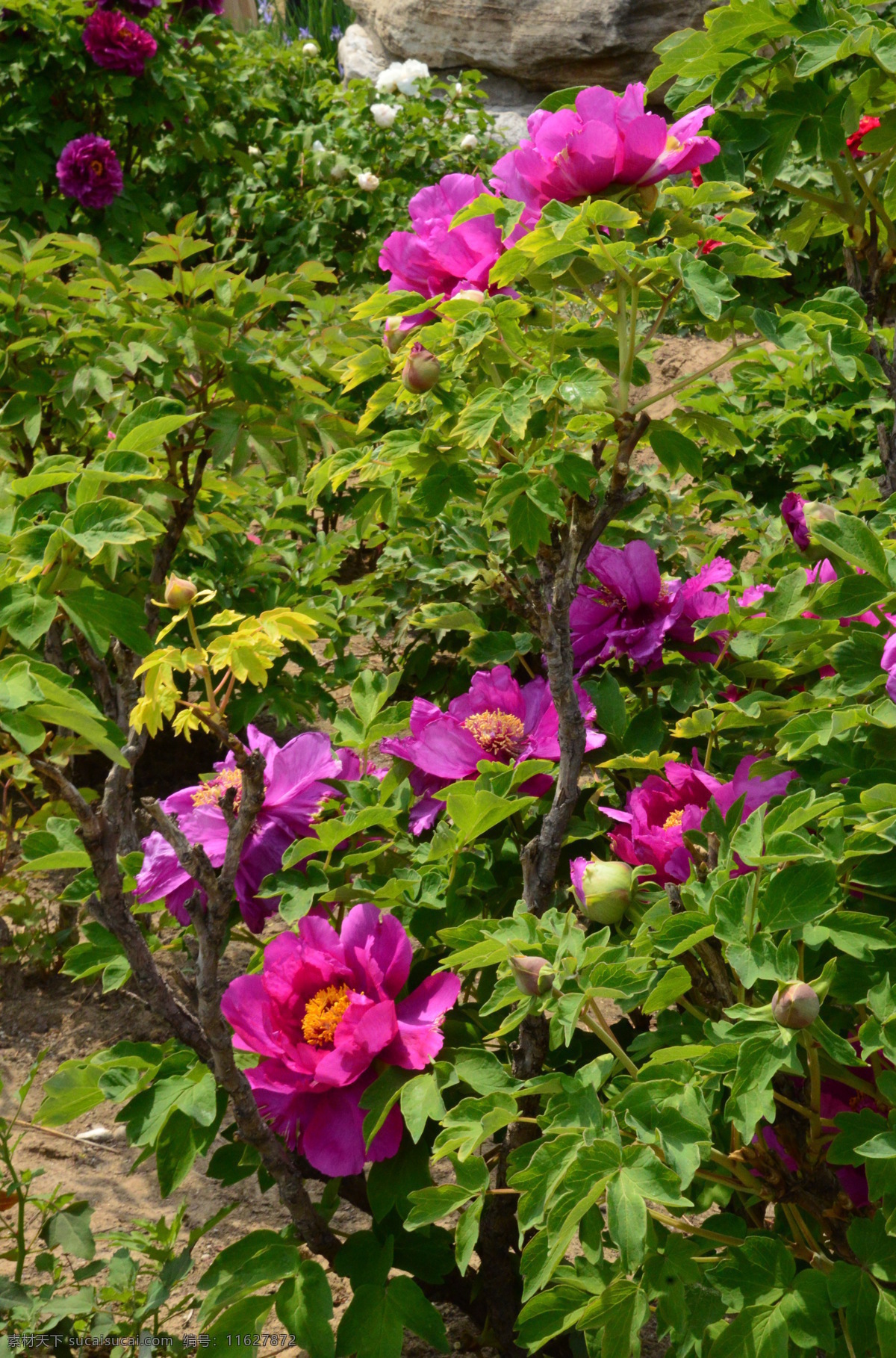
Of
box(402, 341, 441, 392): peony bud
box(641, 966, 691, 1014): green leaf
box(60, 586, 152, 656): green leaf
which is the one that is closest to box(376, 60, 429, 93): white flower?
box(402, 341, 441, 392): peony bud

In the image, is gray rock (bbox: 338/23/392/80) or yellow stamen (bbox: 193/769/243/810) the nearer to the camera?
yellow stamen (bbox: 193/769/243/810)

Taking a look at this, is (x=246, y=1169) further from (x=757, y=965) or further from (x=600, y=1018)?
(x=757, y=965)

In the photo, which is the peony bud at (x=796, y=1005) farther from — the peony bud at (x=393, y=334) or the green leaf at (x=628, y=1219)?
the peony bud at (x=393, y=334)

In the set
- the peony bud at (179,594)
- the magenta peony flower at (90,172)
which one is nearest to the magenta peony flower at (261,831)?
the peony bud at (179,594)

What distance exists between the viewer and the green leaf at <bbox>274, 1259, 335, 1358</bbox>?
1.09m

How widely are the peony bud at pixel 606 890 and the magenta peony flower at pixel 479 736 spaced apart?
22cm

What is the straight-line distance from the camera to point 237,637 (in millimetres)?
1028

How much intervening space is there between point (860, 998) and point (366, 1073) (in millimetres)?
467

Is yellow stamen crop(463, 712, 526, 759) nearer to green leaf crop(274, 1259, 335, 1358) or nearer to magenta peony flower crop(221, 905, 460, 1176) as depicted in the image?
magenta peony flower crop(221, 905, 460, 1176)

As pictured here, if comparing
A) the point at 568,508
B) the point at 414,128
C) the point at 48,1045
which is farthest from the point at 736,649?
the point at 414,128

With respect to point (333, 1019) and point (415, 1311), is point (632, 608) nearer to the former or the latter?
point (333, 1019)

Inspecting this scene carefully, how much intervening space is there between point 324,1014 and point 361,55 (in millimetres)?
7751

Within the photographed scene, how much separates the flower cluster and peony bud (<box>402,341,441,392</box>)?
109 mm

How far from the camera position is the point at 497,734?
1.34m
